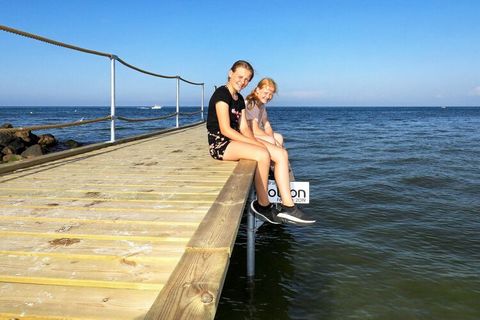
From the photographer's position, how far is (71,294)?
1.67m

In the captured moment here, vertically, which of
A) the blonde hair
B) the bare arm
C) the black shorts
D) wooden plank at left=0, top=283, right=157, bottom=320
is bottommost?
wooden plank at left=0, top=283, right=157, bottom=320

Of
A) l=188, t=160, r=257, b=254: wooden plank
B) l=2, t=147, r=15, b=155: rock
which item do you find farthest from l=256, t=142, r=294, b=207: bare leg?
l=2, t=147, r=15, b=155: rock

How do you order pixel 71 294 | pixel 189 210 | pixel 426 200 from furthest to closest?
pixel 426 200 → pixel 189 210 → pixel 71 294

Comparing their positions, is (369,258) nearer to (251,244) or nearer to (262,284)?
(262,284)

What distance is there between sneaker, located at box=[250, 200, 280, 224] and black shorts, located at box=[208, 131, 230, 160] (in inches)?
41.6

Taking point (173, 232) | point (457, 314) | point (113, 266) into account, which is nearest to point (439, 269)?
point (457, 314)

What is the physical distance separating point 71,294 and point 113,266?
286mm

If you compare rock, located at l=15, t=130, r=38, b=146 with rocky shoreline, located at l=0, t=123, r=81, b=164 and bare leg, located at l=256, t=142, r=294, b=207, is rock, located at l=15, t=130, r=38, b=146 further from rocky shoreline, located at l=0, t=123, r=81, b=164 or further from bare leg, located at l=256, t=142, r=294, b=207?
bare leg, located at l=256, t=142, r=294, b=207

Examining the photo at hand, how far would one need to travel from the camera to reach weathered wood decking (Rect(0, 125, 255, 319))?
1.56 metres

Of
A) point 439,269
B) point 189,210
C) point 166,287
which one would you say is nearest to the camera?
point 166,287

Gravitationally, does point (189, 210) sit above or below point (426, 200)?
above

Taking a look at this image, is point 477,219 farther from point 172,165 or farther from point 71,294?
point 71,294

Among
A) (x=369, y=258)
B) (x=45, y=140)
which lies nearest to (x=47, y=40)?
(x=369, y=258)

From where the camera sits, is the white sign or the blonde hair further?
the blonde hair
